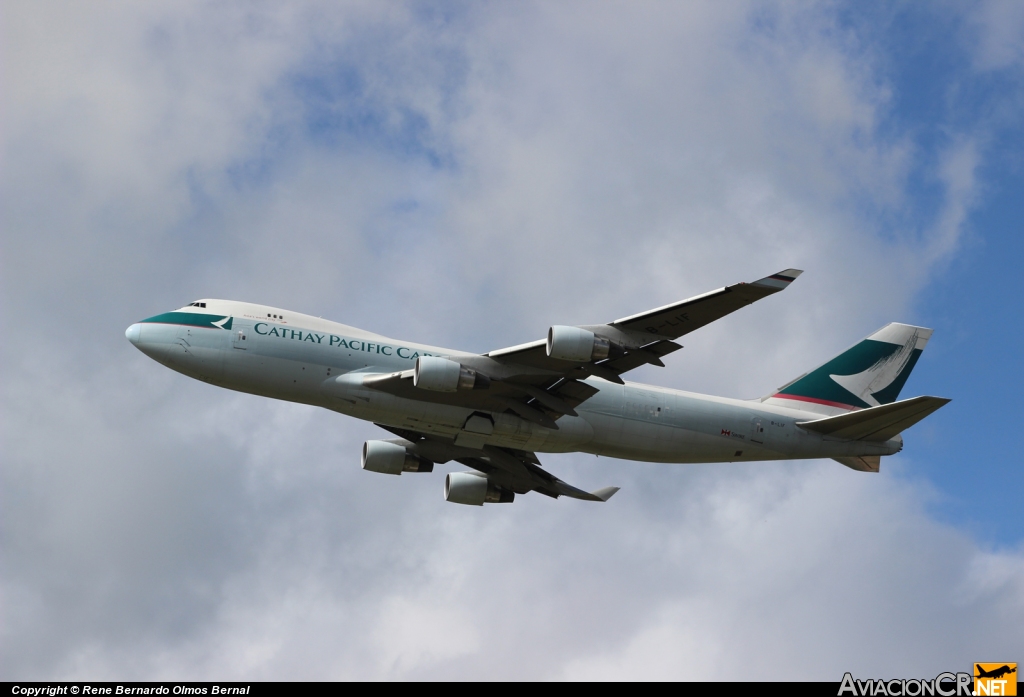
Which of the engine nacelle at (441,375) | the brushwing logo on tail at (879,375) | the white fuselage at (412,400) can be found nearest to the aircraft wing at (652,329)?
the engine nacelle at (441,375)

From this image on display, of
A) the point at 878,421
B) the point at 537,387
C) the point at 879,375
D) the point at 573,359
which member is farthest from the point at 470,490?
the point at 879,375

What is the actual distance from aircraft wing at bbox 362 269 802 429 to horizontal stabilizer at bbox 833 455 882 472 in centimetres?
1323

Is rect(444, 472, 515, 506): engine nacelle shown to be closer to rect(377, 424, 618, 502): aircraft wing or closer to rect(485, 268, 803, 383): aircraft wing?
rect(377, 424, 618, 502): aircraft wing

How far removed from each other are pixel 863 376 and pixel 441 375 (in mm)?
22483

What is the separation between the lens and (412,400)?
3847cm

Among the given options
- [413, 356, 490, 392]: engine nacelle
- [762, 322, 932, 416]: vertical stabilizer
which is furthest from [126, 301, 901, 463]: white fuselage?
[762, 322, 932, 416]: vertical stabilizer

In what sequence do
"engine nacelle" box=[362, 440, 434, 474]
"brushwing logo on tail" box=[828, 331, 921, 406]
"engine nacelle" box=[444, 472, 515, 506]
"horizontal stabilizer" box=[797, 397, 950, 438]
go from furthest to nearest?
"engine nacelle" box=[444, 472, 515, 506], "brushwing logo on tail" box=[828, 331, 921, 406], "engine nacelle" box=[362, 440, 434, 474], "horizontal stabilizer" box=[797, 397, 950, 438]

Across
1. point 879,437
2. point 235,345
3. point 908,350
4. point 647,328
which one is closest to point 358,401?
point 235,345

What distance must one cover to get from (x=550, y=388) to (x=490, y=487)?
11.5 m

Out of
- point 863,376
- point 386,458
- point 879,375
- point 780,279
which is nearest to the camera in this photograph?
point 780,279

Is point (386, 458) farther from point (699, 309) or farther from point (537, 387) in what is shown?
point (699, 309)

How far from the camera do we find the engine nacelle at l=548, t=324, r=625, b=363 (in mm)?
35906

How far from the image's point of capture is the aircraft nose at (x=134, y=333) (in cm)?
3828

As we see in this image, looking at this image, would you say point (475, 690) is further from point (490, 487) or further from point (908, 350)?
point (908, 350)
